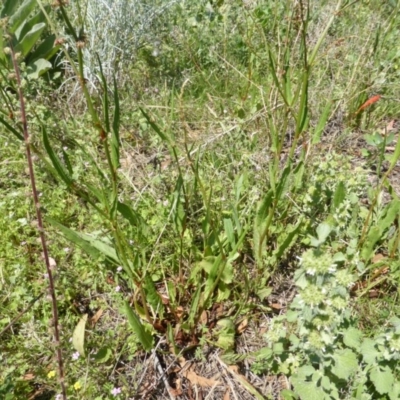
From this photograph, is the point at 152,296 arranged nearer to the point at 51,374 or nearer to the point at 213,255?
the point at 213,255

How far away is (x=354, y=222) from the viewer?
71.8 inches

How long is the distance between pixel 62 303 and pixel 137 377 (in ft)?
1.40

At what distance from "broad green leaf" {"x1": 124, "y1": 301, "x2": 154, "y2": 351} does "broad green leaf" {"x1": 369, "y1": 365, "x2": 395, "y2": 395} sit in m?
0.74

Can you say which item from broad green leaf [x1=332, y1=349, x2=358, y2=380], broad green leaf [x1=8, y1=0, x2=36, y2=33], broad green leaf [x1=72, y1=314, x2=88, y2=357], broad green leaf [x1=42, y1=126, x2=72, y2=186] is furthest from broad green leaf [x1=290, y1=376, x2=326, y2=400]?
broad green leaf [x1=8, y1=0, x2=36, y2=33]

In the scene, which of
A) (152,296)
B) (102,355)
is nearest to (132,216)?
(152,296)

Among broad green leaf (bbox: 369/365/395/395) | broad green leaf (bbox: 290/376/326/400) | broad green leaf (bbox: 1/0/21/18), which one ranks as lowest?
broad green leaf (bbox: 369/365/395/395)

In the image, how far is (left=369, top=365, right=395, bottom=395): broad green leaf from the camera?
4.22 ft

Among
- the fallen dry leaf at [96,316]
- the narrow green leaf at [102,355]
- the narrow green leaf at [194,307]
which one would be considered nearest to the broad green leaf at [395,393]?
the narrow green leaf at [194,307]

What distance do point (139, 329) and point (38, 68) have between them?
6.70 ft

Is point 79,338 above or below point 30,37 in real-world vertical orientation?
below

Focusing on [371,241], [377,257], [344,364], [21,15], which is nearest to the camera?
[344,364]

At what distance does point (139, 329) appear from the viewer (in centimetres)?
142

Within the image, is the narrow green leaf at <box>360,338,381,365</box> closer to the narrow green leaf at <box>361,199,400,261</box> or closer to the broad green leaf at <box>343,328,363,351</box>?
the broad green leaf at <box>343,328,363,351</box>

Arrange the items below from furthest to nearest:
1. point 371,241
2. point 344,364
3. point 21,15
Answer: point 21,15
point 371,241
point 344,364
